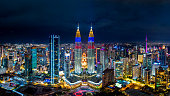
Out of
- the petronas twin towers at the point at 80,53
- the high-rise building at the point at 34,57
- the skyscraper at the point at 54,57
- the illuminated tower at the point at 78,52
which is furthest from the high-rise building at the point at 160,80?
the high-rise building at the point at 34,57

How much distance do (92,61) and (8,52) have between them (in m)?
9.51

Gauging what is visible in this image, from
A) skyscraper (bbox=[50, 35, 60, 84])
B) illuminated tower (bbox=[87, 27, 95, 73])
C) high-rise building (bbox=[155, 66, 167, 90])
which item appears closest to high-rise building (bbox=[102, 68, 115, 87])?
high-rise building (bbox=[155, 66, 167, 90])

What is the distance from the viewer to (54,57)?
10.8 metres

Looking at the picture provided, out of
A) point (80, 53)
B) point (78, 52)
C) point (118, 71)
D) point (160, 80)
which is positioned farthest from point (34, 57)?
point (160, 80)

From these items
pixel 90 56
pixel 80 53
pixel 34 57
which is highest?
pixel 80 53

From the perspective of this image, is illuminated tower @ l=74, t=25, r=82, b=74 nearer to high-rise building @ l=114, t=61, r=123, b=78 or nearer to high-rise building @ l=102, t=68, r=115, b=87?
high-rise building @ l=114, t=61, r=123, b=78

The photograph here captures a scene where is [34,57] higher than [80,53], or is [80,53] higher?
[80,53]

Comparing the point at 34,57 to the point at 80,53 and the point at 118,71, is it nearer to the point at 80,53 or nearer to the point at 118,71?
the point at 80,53

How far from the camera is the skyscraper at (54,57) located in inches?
421

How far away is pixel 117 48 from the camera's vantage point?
59.3ft

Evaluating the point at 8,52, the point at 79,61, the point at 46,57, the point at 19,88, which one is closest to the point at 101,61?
the point at 79,61

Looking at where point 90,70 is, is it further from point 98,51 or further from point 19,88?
point 19,88

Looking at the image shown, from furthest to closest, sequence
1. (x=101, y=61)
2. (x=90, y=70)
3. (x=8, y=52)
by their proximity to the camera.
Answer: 1. (x=8, y=52)
2. (x=101, y=61)
3. (x=90, y=70)

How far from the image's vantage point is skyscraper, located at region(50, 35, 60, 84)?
35.1 ft
